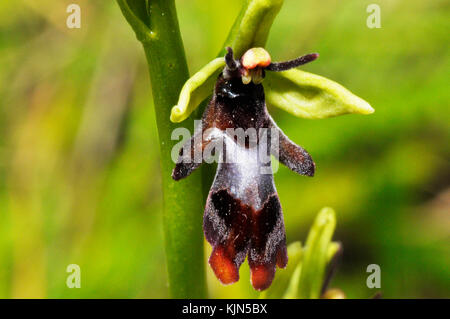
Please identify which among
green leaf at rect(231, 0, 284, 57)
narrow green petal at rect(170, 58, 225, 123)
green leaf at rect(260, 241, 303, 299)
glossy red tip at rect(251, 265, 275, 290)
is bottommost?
glossy red tip at rect(251, 265, 275, 290)

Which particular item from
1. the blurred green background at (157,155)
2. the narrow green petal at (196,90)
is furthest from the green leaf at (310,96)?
the blurred green background at (157,155)

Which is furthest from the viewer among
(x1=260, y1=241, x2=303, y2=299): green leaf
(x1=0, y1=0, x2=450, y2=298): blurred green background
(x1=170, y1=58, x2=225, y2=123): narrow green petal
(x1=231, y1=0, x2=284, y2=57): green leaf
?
(x1=0, y1=0, x2=450, y2=298): blurred green background

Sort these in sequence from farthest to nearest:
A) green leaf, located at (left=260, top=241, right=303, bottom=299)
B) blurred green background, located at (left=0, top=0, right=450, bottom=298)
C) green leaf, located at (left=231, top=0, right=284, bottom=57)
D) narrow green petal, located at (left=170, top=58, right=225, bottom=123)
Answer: blurred green background, located at (left=0, top=0, right=450, bottom=298) < green leaf, located at (left=260, top=241, right=303, bottom=299) < green leaf, located at (left=231, top=0, right=284, bottom=57) < narrow green petal, located at (left=170, top=58, right=225, bottom=123)

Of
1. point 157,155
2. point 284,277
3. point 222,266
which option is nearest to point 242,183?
point 222,266

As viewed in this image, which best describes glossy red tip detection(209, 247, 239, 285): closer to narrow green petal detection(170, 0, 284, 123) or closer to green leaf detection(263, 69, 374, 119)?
narrow green petal detection(170, 0, 284, 123)

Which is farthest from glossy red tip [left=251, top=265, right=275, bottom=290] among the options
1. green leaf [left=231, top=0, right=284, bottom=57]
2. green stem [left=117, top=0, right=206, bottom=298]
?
green leaf [left=231, top=0, right=284, bottom=57]

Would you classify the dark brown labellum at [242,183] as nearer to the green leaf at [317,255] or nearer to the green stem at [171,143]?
the green stem at [171,143]
